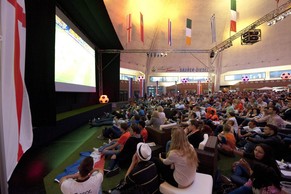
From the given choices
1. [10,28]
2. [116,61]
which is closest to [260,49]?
[116,61]

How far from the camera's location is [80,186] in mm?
1628

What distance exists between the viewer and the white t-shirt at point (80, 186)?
63.4 inches

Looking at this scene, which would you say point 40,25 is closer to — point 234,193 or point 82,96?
point 234,193

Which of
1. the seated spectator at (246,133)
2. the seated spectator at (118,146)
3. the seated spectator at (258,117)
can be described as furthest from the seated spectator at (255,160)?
the seated spectator at (258,117)

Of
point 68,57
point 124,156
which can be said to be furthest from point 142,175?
point 68,57

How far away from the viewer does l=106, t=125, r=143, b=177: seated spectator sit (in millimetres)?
3164

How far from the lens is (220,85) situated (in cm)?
3156

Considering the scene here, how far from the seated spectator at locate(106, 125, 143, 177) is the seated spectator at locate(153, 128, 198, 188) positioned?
102cm

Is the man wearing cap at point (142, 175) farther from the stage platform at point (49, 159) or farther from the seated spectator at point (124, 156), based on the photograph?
the stage platform at point (49, 159)

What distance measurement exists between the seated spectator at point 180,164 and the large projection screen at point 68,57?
4754 mm

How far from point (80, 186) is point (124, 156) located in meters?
1.72

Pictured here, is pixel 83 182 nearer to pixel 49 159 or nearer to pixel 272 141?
pixel 49 159

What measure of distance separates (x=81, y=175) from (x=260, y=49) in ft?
94.6

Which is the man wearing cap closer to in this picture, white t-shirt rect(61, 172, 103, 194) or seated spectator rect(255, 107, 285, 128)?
white t-shirt rect(61, 172, 103, 194)
